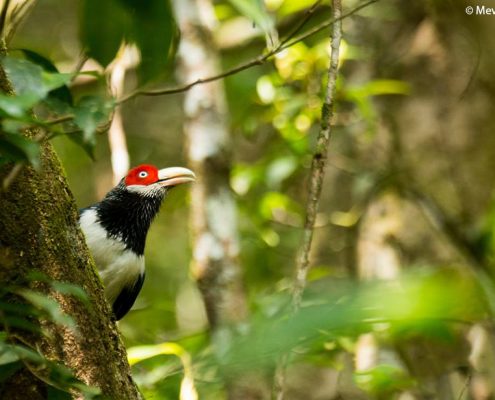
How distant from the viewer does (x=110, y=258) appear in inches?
163

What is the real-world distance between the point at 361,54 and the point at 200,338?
2125 millimetres

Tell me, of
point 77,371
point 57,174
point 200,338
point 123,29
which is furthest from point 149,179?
point 123,29

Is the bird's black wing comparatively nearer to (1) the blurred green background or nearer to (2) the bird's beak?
(1) the blurred green background

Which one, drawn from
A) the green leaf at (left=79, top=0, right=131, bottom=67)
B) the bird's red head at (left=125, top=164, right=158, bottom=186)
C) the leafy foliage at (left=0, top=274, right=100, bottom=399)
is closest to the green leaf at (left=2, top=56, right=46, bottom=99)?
the green leaf at (left=79, top=0, right=131, bottom=67)

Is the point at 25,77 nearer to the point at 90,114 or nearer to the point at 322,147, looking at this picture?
the point at 90,114

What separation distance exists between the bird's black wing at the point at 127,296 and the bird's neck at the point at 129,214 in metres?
0.17

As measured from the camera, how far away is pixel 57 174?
7.38ft

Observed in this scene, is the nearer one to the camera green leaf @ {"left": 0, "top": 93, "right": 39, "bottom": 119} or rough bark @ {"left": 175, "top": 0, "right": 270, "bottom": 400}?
green leaf @ {"left": 0, "top": 93, "right": 39, "bottom": 119}

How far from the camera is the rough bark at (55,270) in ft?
6.28

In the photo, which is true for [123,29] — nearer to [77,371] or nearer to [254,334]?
[254,334]

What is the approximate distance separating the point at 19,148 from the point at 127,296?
114 inches

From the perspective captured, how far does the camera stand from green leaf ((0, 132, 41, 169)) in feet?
4.60

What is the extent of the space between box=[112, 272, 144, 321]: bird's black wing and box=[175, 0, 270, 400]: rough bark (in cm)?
34

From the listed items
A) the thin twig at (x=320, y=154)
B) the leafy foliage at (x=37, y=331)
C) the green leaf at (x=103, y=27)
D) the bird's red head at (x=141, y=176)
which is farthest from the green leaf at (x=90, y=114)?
the bird's red head at (x=141, y=176)
